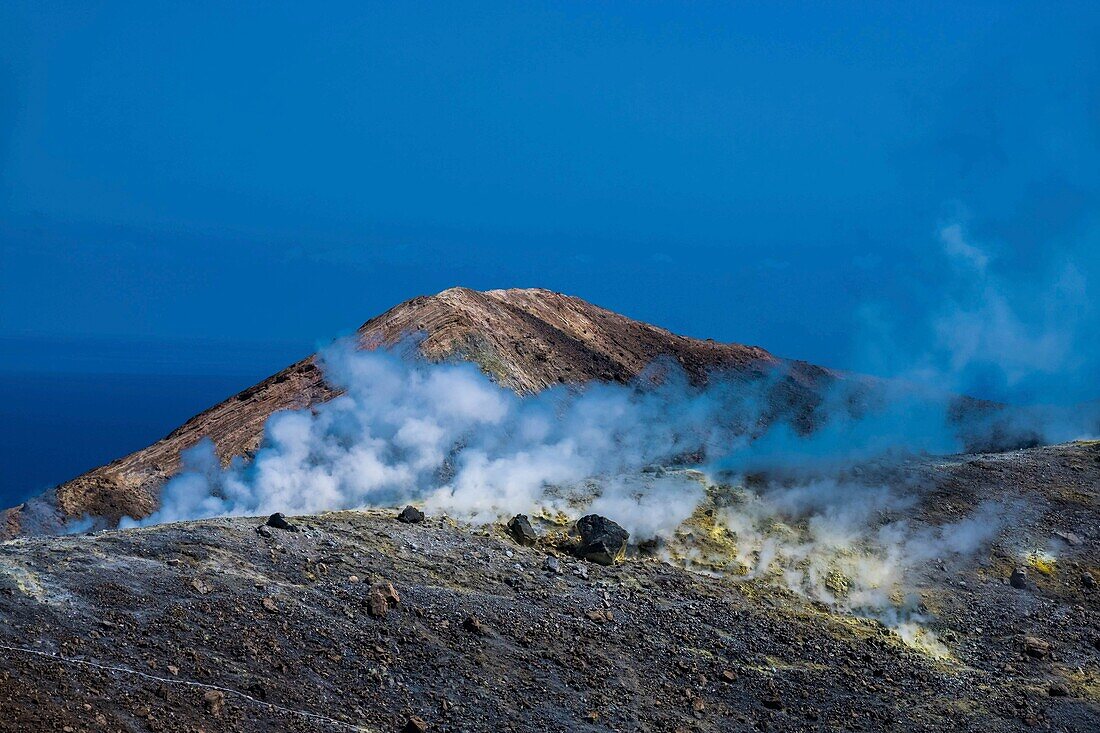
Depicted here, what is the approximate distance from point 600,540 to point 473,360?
42.3 ft

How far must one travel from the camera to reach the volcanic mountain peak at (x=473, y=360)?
26.3m

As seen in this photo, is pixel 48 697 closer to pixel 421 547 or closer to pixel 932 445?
pixel 421 547

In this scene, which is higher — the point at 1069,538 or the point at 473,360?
the point at 473,360

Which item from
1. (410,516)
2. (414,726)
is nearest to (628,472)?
(410,516)

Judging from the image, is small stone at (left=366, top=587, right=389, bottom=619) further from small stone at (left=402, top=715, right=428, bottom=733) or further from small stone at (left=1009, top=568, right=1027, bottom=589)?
small stone at (left=1009, top=568, right=1027, bottom=589)

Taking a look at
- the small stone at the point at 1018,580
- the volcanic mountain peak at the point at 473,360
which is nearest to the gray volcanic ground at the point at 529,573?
the small stone at the point at 1018,580

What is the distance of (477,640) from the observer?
16.3 meters

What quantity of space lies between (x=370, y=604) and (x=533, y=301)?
23121 millimetres

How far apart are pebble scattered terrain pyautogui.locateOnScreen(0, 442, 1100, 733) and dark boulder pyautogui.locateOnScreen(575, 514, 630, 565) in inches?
4.7

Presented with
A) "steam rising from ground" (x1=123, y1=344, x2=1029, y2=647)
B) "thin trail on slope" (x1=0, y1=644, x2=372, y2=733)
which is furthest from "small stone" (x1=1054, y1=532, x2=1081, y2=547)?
"thin trail on slope" (x1=0, y1=644, x2=372, y2=733)

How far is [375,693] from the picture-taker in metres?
14.7

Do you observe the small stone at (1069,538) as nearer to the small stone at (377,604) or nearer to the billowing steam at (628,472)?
the billowing steam at (628,472)

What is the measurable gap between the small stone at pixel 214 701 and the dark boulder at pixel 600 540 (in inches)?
297

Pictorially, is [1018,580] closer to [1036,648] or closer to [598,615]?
[1036,648]
